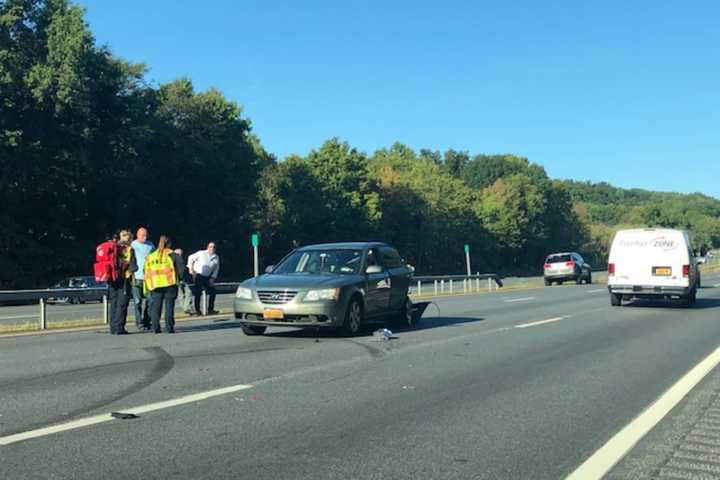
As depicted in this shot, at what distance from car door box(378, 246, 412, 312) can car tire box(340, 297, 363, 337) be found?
1.22 metres

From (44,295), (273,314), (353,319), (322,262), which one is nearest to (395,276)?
(322,262)

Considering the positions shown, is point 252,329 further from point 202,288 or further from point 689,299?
point 689,299

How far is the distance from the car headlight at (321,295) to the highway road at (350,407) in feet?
2.28

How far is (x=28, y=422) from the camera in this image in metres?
6.38

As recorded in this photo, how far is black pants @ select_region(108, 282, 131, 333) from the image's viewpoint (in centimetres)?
1324

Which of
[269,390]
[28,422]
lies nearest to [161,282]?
[269,390]

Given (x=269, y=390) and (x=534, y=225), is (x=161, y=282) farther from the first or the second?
(x=534, y=225)

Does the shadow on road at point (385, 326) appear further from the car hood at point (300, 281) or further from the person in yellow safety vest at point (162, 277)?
the person in yellow safety vest at point (162, 277)

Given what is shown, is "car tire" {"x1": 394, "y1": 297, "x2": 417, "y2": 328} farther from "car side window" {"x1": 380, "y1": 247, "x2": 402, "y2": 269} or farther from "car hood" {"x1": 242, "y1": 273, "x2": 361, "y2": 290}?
"car hood" {"x1": 242, "y1": 273, "x2": 361, "y2": 290}

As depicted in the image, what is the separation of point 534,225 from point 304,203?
45.1 metres

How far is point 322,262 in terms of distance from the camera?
1369 centimetres

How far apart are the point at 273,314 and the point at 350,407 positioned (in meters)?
5.36

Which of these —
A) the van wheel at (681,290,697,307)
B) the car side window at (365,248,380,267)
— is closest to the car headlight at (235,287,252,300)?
the car side window at (365,248,380,267)

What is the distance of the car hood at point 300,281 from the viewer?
1241 cm
